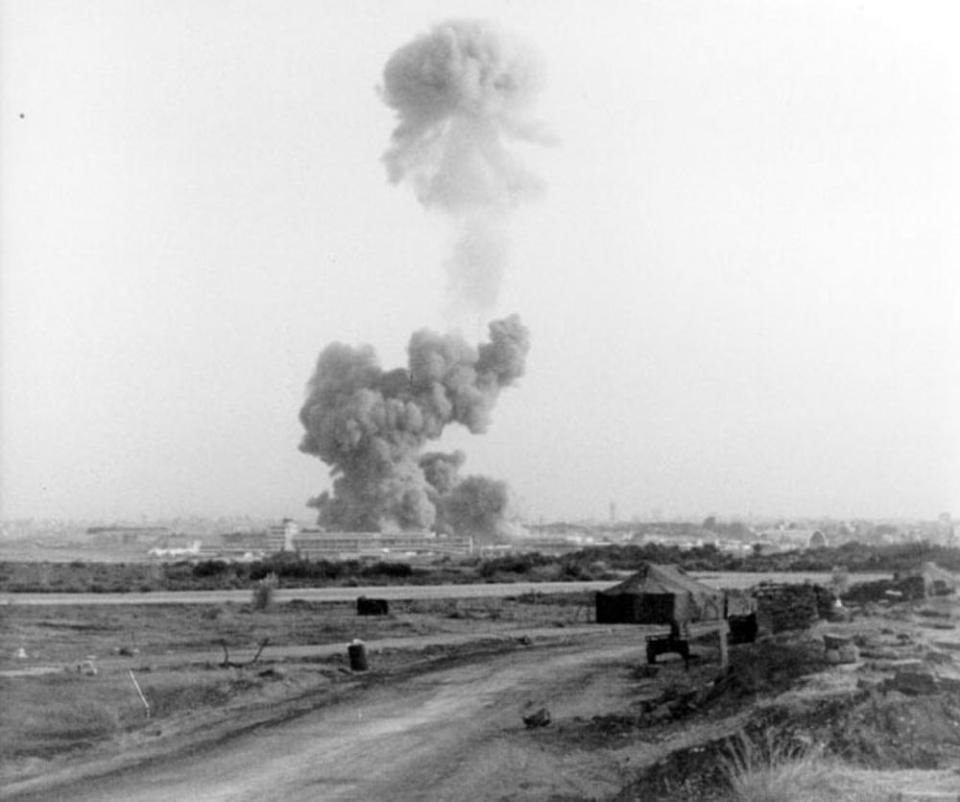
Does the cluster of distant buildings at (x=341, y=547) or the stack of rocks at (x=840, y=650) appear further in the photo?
the cluster of distant buildings at (x=341, y=547)

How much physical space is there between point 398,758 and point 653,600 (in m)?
10.2

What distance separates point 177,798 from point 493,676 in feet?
46.2

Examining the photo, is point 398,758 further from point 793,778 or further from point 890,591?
point 890,591

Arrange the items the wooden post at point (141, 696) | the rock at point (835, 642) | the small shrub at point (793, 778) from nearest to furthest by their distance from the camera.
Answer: the small shrub at point (793, 778) → the wooden post at point (141, 696) → the rock at point (835, 642)

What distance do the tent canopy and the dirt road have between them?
158 centimetres

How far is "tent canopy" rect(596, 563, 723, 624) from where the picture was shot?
27125 millimetres

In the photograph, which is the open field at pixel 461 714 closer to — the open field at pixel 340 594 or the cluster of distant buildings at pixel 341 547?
the open field at pixel 340 594

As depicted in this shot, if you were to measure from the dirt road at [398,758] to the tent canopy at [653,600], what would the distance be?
1580 mm

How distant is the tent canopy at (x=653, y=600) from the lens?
27.1 meters

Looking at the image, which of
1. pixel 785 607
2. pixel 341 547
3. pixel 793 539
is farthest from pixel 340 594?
pixel 793 539

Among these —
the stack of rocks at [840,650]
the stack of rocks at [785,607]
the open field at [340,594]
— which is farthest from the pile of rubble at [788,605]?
the stack of rocks at [840,650]

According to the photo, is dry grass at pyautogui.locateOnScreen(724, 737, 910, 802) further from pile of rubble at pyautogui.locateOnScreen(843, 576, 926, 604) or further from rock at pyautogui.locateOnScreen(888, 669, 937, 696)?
pile of rubble at pyautogui.locateOnScreen(843, 576, 926, 604)

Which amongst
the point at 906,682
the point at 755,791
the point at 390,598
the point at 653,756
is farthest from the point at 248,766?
the point at 390,598

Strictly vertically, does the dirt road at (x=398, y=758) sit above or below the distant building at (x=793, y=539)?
below
